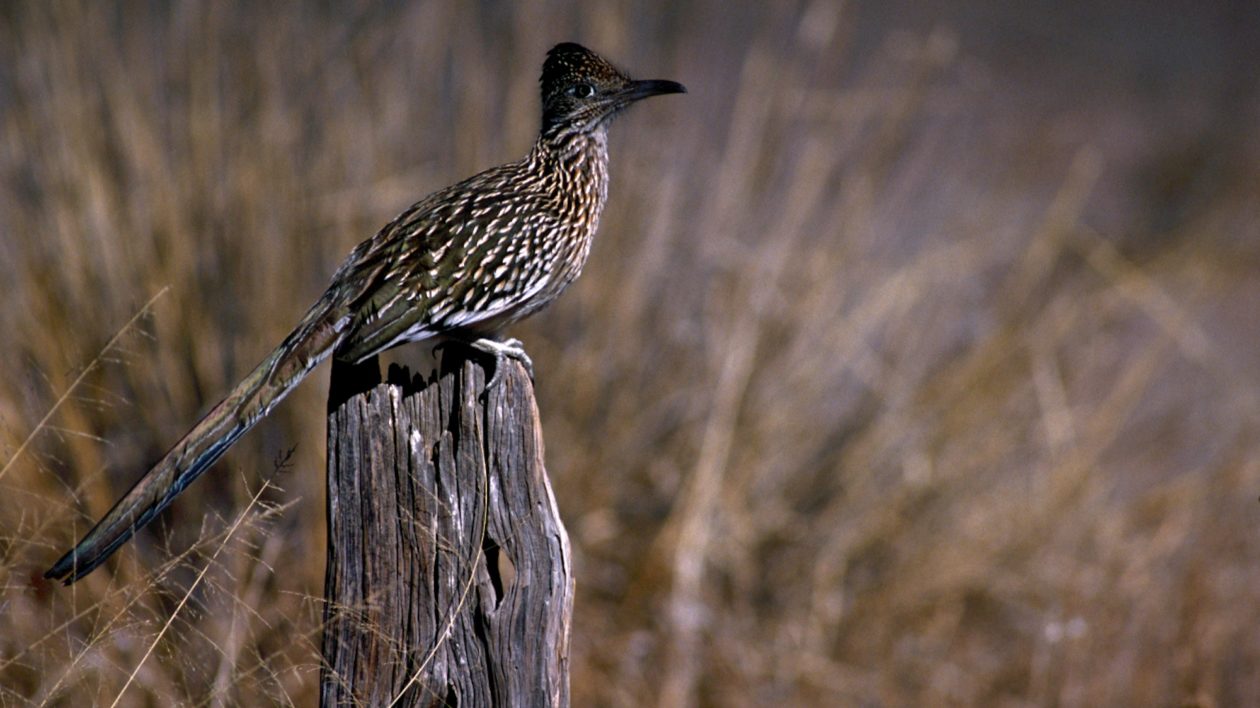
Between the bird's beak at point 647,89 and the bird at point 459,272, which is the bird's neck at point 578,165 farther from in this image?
the bird's beak at point 647,89

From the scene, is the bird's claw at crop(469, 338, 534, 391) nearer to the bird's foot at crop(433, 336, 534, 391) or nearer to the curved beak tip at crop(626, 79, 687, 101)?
the bird's foot at crop(433, 336, 534, 391)

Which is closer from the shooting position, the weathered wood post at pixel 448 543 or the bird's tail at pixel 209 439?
the bird's tail at pixel 209 439

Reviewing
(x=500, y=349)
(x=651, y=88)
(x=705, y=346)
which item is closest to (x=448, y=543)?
(x=500, y=349)

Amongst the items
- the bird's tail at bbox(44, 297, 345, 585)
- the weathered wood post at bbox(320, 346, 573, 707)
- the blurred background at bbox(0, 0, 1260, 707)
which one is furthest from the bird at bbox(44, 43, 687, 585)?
the blurred background at bbox(0, 0, 1260, 707)

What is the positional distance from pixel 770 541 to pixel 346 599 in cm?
301

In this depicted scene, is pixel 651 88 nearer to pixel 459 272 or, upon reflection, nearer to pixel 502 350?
pixel 459 272

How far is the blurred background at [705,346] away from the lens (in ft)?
16.8

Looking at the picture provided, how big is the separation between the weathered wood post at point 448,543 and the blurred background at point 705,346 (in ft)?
5.57

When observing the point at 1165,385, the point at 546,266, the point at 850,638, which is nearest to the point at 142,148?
the point at 546,266

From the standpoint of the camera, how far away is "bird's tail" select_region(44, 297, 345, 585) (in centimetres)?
275

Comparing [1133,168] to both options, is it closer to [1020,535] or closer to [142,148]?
[1020,535]

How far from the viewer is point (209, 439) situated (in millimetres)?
3000

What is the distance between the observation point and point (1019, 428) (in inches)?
234

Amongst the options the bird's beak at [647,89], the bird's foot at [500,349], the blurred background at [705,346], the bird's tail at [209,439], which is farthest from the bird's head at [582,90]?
the blurred background at [705,346]
